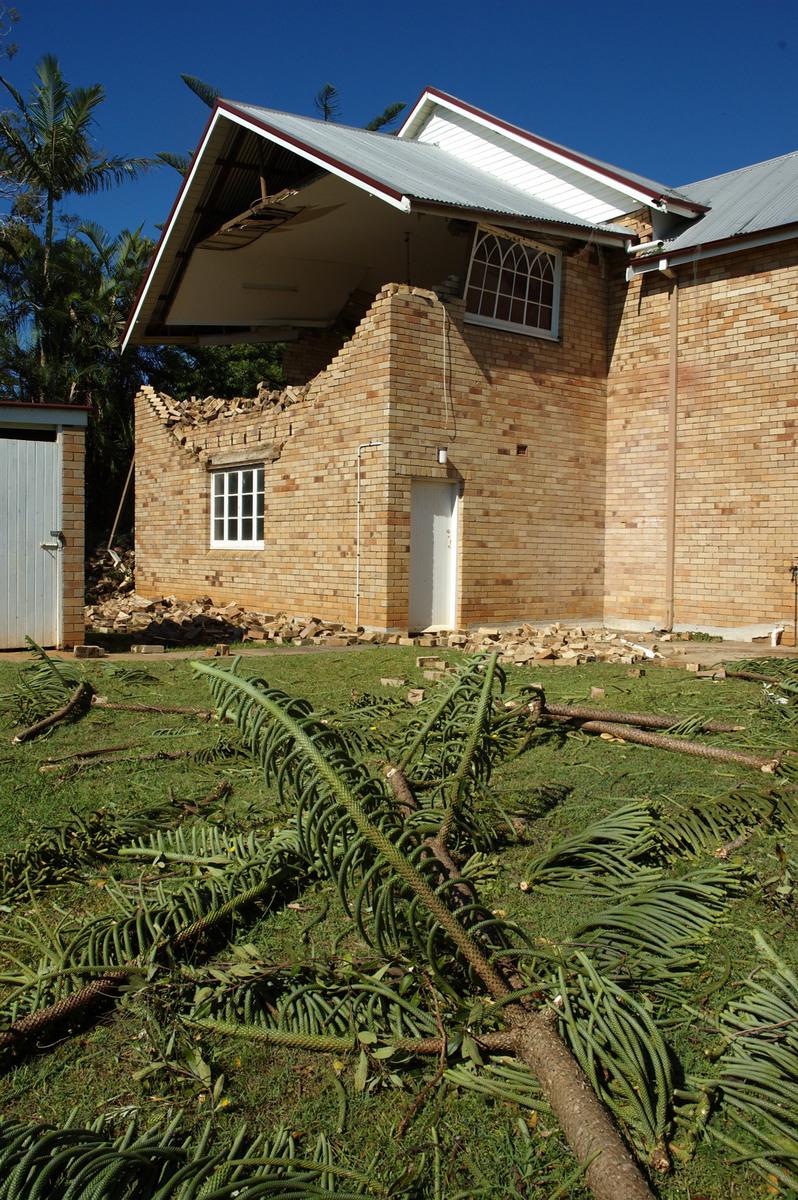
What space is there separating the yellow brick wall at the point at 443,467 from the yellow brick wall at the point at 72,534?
3.61 m

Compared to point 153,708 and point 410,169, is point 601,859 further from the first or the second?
point 410,169

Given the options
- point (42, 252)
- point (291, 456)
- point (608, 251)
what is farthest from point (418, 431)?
point (42, 252)

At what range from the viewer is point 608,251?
534 inches

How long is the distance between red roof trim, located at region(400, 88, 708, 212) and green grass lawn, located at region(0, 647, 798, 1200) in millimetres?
10258

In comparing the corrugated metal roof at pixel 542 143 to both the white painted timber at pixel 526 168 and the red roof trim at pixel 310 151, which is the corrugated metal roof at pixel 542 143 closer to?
the white painted timber at pixel 526 168

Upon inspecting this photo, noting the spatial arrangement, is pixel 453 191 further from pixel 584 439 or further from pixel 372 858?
pixel 372 858

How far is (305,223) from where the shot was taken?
1384 centimetres

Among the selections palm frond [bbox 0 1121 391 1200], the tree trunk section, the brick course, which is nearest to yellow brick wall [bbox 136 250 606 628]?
the brick course

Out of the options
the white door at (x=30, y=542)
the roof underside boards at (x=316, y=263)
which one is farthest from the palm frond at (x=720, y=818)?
the roof underside boards at (x=316, y=263)

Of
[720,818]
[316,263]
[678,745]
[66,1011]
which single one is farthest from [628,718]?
[316,263]

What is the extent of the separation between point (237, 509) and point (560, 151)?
771 cm

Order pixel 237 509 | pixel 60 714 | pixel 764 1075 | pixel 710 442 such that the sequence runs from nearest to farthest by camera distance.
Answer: pixel 764 1075 < pixel 60 714 < pixel 710 442 < pixel 237 509

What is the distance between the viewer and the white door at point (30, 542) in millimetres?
9070

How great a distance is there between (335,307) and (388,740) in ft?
45.2
